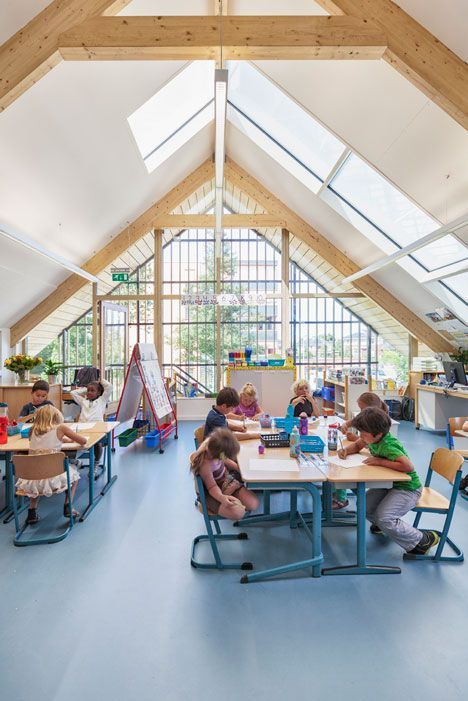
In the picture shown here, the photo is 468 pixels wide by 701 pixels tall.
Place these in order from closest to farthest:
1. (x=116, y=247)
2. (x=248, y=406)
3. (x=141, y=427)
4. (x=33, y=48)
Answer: (x=33, y=48) < (x=248, y=406) < (x=141, y=427) < (x=116, y=247)

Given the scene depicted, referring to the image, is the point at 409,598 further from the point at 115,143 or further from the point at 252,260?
the point at 252,260

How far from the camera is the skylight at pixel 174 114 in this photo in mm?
5949

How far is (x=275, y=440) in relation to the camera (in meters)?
3.62

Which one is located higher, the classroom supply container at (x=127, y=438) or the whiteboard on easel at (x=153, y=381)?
the whiteboard on easel at (x=153, y=381)

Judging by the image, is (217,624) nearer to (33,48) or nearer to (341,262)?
(33,48)

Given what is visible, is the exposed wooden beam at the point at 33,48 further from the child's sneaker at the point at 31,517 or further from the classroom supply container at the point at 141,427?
the classroom supply container at the point at 141,427

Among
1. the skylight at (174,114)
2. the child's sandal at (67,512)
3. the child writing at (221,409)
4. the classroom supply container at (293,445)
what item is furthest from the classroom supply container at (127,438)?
the skylight at (174,114)

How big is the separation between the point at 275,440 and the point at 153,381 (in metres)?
3.84

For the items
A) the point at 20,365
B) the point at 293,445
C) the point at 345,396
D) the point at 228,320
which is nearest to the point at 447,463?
the point at 293,445

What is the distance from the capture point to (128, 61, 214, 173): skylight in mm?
5949

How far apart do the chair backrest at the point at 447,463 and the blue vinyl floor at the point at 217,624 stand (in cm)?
63

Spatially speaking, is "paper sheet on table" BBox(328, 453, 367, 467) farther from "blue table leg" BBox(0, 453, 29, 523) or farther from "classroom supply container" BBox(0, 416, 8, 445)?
"classroom supply container" BBox(0, 416, 8, 445)

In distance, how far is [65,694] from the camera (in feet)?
6.16

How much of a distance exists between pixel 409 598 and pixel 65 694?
6.62 feet
